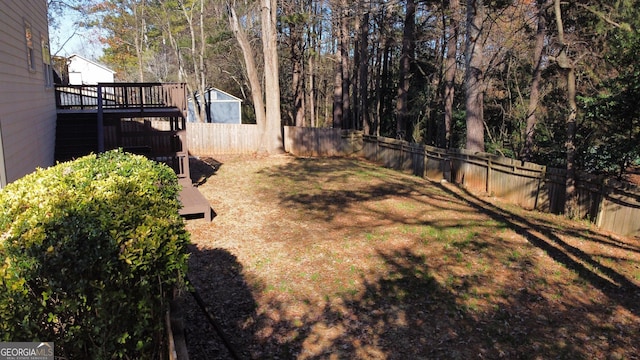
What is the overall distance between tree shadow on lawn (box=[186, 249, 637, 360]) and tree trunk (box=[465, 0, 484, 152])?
8.53 m

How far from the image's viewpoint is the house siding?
771 centimetres

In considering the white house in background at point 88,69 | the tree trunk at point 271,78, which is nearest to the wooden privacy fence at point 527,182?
the tree trunk at point 271,78

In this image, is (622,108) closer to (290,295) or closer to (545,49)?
(545,49)

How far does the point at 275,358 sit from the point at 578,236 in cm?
766

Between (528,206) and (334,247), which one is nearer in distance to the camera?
(334,247)

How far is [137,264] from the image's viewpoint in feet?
11.5

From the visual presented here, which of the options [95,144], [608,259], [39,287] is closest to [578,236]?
[608,259]

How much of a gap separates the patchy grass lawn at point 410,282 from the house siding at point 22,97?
3.82 m

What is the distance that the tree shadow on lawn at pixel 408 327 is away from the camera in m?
5.88

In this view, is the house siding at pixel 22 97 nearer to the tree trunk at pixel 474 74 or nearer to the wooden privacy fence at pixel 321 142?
the tree trunk at pixel 474 74

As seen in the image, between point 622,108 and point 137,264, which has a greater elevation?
point 622,108

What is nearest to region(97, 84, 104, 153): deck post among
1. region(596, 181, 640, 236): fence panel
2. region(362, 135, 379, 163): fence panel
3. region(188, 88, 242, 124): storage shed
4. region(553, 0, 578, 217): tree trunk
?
region(553, 0, 578, 217): tree trunk

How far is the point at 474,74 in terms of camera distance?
46.3 ft

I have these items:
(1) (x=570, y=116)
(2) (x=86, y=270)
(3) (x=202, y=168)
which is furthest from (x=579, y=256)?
(3) (x=202, y=168)
